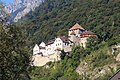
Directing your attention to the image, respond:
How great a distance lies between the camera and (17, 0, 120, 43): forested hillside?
334ft

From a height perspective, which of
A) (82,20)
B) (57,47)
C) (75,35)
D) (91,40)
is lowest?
(57,47)

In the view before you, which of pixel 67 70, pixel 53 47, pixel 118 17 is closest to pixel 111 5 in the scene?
pixel 118 17

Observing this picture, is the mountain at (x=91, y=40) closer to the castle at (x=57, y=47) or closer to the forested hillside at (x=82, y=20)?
the forested hillside at (x=82, y=20)

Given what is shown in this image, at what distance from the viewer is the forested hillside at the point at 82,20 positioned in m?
102

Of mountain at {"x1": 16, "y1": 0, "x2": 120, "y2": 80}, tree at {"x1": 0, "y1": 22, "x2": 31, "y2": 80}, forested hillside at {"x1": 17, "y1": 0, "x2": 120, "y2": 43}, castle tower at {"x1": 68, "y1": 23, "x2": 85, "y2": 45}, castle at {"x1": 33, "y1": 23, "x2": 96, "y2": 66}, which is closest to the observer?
tree at {"x1": 0, "y1": 22, "x2": 31, "y2": 80}

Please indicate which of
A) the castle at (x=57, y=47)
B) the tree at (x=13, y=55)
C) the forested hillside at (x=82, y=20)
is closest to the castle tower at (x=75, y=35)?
the castle at (x=57, y=47)

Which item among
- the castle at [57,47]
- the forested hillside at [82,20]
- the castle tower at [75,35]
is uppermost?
the forested hillside at [82,20]

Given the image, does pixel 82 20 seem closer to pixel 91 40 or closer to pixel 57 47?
pixel 57 47

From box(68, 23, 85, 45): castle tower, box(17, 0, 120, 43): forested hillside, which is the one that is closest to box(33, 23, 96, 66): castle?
box(68, 23, 85, 45): castle tower

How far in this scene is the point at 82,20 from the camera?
4830 inches

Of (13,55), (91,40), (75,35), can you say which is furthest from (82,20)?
(13,55)

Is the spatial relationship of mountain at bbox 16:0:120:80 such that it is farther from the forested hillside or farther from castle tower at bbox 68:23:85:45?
castle tower at bbox 68:23:85:45

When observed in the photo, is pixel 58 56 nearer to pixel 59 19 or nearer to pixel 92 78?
pixel 92 78

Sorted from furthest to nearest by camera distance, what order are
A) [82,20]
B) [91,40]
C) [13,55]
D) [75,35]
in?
1. [82,20]
2. [75,35]
3. [91,40]
4. [13,55]
